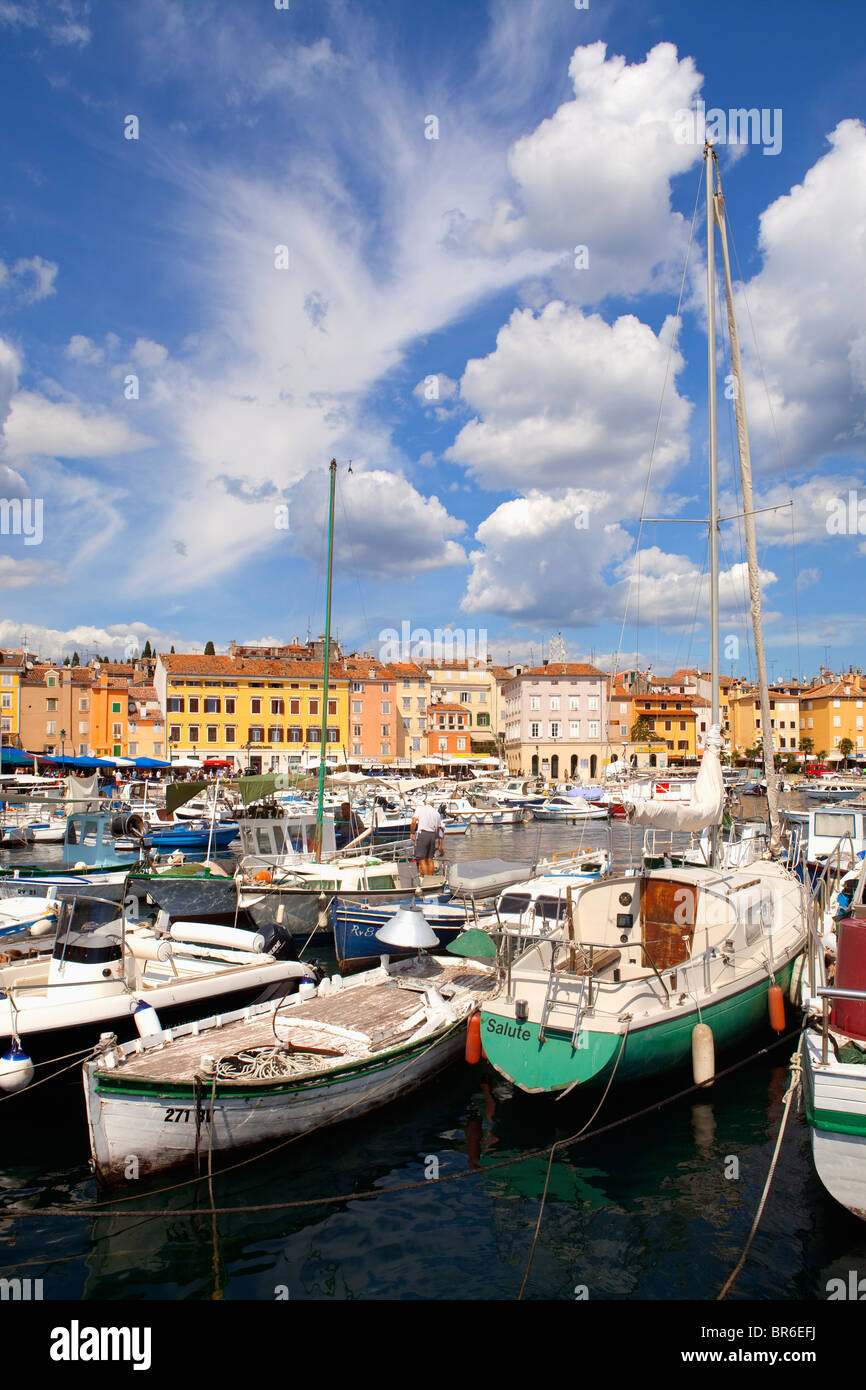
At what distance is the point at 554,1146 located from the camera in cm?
956

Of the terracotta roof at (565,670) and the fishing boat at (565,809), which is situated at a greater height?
the terracotta roof at (565,670)

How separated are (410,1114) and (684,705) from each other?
102837 mm

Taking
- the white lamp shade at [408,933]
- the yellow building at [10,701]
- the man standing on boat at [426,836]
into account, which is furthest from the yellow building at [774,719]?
the white lamp shade at [408,933]

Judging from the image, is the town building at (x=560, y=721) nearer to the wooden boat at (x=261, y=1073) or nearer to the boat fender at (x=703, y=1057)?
the wooden boat at (x=261, y=1073)

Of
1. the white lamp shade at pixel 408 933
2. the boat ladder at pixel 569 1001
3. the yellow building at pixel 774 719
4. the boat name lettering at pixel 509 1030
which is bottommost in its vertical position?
the boat name lettering at pixel 509 1030

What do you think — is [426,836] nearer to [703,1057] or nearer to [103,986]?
[103,986]

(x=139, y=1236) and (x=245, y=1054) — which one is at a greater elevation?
(x=245, y=1054)

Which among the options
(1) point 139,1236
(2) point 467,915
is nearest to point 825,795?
(2) point 467,915

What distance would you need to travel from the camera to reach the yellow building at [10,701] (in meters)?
85.5

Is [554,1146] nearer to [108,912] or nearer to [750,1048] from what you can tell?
[750,1048]

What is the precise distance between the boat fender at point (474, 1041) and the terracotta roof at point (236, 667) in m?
75.2

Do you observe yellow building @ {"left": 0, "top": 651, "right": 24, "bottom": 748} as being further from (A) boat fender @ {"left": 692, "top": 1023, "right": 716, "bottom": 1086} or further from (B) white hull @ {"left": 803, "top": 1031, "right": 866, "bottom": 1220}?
(B) white hull @ {"left": 803, "top": 1031, "right": 866, "bottom": 1220}

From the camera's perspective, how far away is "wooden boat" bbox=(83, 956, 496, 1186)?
8609 millimetres

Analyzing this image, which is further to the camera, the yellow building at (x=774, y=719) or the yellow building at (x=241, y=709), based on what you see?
the yellow building at (x=774, y=719)
